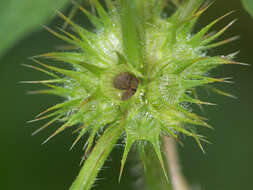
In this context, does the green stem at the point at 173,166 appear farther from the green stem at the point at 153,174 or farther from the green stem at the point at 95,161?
the green stem at the point at 95,161

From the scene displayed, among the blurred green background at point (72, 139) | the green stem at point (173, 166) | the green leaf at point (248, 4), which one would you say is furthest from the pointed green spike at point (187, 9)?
the blurred green background at point (72, 139)

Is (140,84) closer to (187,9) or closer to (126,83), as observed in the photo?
(126,83)

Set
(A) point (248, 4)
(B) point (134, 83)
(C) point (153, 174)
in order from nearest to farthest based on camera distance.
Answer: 1. (A) point (248, 4)
2. (B) point (134, 83)
3. (C) point (153, 174)

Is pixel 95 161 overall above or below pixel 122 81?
below

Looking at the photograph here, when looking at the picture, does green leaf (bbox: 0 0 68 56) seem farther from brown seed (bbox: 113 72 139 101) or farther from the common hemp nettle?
brown seed (bbox: 113 72 139 101)

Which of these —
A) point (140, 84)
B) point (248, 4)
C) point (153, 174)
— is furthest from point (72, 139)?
point (248, 4)

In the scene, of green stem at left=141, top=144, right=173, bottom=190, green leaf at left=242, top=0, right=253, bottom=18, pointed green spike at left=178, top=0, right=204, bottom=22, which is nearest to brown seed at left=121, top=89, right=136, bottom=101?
green stem at left=141, top=144, right=173, bottom=190
